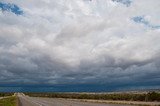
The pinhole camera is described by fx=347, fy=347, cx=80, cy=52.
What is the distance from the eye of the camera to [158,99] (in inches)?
2539

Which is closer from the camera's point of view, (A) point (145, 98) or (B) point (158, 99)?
(B) point (158, 99)

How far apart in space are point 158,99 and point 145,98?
19.1ft

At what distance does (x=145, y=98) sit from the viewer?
230 ft
